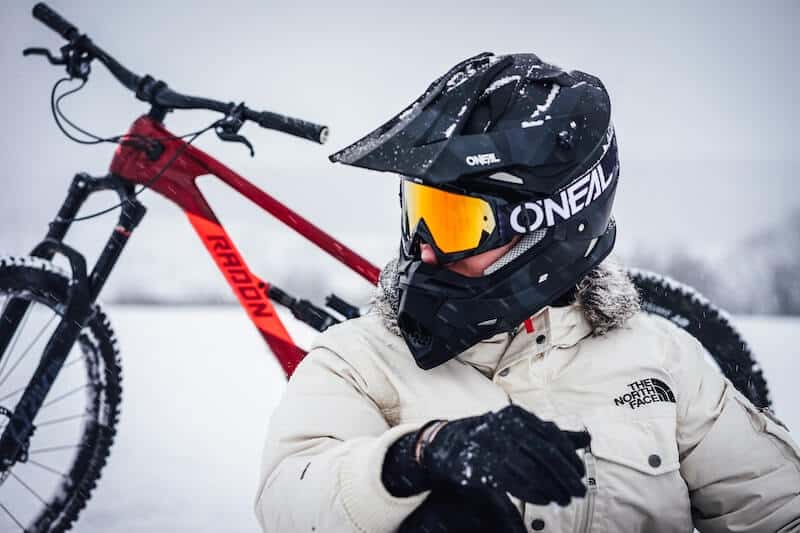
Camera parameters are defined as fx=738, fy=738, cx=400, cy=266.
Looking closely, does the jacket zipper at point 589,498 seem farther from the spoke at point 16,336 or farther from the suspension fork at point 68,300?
the spoke at point 16,336

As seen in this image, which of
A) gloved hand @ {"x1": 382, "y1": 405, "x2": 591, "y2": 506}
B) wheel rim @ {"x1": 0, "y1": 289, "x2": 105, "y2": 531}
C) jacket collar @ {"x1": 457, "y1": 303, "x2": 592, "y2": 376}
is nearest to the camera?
gloved hand @ {"x1": 382, "y1": 405, "x2": 591, "y2": 506}

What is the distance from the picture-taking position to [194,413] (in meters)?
2.53

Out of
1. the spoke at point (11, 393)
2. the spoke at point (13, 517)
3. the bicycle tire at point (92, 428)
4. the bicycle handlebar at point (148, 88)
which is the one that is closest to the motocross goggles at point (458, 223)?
the bicycle handlebar at point (148, 88)

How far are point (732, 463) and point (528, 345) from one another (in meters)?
0.35

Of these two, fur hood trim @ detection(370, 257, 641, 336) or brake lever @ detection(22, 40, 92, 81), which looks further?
brake lever @ detection(22, 40, 92, 81)

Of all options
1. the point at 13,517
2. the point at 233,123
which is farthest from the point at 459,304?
the point at 13,517

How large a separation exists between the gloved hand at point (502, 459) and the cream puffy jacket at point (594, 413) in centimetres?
16

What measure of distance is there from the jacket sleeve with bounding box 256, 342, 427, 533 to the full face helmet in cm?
12

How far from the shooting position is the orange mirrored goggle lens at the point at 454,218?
1.07 metres

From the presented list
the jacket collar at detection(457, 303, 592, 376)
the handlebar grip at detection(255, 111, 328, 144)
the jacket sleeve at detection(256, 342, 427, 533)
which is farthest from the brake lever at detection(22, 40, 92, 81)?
the jacket collar at detection(457, 303, 592, 376)

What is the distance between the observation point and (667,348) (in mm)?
1201

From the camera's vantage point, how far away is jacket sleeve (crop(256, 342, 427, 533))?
2.75ft

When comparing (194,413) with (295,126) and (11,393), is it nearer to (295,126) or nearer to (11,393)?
(11,393)

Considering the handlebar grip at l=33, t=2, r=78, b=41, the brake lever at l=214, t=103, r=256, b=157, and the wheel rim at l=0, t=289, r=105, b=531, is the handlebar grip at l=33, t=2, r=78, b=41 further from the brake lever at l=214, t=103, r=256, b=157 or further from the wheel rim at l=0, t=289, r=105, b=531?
the wheel rim at l=0, t=289, r=105, b=531
